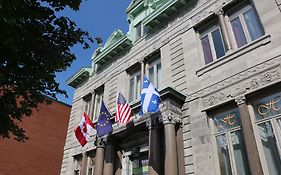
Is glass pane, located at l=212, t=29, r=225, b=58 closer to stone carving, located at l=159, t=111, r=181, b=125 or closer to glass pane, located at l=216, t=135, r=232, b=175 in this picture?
stone carving, located at l=159, t=111, r=181, b=125

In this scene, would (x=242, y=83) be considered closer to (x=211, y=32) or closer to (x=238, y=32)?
(x=238, y=32)

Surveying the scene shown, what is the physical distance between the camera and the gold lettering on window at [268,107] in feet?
24.6

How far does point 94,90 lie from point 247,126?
1135 centimetres

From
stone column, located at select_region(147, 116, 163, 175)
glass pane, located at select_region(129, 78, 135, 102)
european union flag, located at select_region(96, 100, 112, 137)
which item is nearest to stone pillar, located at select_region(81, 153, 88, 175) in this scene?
Answer: european union flag, located at select_region(96, 100, 112, 137)

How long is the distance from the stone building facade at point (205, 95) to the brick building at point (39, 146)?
10224 mm

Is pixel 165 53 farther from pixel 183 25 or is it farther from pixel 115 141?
pixel 115 141

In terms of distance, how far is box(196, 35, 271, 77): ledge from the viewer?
332 inches

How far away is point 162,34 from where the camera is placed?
43.7ft

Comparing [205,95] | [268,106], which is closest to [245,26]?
[205,95]

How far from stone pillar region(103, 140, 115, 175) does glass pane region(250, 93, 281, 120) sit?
6.50 m

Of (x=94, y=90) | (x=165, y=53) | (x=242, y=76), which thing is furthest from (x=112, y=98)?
(x=242, y=76)

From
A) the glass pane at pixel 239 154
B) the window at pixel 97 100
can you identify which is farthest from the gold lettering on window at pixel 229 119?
the window at pixel 97 100

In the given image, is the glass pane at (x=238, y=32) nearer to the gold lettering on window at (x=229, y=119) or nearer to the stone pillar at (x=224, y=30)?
the stone pillar at (x=224, y=30)

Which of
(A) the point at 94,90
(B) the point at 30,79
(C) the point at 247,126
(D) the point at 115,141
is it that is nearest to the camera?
(C) the point at 247,126
